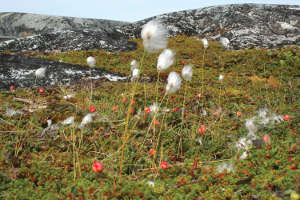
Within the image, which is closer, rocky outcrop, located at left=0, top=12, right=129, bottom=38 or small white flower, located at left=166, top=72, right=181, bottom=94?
small white flower, located at left=166, top=72, right=181, bottom=94

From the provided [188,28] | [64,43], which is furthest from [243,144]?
[188,28]

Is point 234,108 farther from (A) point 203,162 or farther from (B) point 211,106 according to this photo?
(A) point 203,162

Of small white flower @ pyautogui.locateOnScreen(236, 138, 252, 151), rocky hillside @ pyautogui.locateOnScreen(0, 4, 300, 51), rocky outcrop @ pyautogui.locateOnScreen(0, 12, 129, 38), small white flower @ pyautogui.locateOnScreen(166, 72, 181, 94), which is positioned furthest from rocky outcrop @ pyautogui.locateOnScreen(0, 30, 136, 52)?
small white flower @ pyautogui.locateOnScreen(166, 72, 181, 94)

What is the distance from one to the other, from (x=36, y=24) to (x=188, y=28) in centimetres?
1559

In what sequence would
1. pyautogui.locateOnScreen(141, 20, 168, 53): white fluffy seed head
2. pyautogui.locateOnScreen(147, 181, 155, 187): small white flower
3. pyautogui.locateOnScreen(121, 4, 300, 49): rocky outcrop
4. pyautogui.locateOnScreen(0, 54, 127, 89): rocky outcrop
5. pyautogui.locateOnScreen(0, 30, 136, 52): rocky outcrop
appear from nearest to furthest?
pyautogui.locateOnScreen(141, 20, 168, 53): white fluffy seed head < pyautogui.locateOnScreen(147, 181, 155, 187): small white flower < pyautogui.locateOnScreen(0, 54, 127, 89): rocky outcrop < pyautogui.locateOnScreen(0, 30, 136, 52): rocky outcrop < pyautogui.locateOnScreen(121, 4, 300, 49): rocky outcrop

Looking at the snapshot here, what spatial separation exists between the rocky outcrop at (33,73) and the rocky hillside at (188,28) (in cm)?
692

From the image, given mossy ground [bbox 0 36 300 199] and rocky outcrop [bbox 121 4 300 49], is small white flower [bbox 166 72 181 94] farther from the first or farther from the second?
rocky outcrop [bbox 121 4 300 49]

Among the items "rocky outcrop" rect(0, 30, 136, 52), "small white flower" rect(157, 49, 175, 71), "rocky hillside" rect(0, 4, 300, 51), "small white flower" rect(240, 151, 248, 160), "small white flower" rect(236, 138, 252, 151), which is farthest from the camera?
"rocky hillside" rect(0, 4, 300, 51)

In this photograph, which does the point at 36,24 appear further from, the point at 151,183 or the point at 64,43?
the point at 151,183

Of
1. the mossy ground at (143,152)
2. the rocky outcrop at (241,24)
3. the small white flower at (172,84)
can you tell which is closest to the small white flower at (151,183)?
the mossy ground at (143,152)

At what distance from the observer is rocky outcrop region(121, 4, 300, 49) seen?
17.0 metres

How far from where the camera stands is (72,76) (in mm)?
8305

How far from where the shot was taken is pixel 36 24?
25.7 m

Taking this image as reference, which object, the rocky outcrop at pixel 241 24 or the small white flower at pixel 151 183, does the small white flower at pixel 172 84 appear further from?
the rocky outcrop at pixel 241 24
